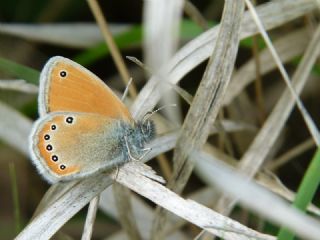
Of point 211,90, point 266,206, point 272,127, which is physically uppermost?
point 272,127

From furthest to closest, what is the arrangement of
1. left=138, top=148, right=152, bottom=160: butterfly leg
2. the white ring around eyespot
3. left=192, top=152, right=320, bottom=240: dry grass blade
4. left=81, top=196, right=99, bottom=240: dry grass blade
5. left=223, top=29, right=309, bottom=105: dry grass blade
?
1. left=223, top=29, right=309, bottom=105: dry grass blade
2. left=138, top=148, right=152, bottom=160: butterfly leg
3. the white ring around eyespot
4. left=81, top=196, right=99, bottom=240: dry grass blade
5. left=192, top=152, right=320, bottom=240: dry grass blade

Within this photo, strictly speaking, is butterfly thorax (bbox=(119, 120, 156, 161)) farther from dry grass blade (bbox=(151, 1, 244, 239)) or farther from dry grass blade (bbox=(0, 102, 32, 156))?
dry grass blade (bbox=(0, 102, 32, 156))

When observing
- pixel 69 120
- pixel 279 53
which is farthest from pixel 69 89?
pixel 279 53

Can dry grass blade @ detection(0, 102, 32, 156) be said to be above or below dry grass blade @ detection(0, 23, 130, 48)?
below

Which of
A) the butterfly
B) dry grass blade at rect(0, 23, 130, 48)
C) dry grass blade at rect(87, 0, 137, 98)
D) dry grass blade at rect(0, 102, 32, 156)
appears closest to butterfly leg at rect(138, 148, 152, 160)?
the butterfly

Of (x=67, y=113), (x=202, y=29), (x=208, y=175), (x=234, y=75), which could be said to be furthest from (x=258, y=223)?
(x=208, y=175)

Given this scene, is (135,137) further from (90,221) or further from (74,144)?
(90,221)

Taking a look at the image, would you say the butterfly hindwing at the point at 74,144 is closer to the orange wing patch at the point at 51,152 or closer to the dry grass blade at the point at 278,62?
the orange wing patch at the point at 51,152

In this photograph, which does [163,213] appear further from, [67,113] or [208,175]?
[208,175]
